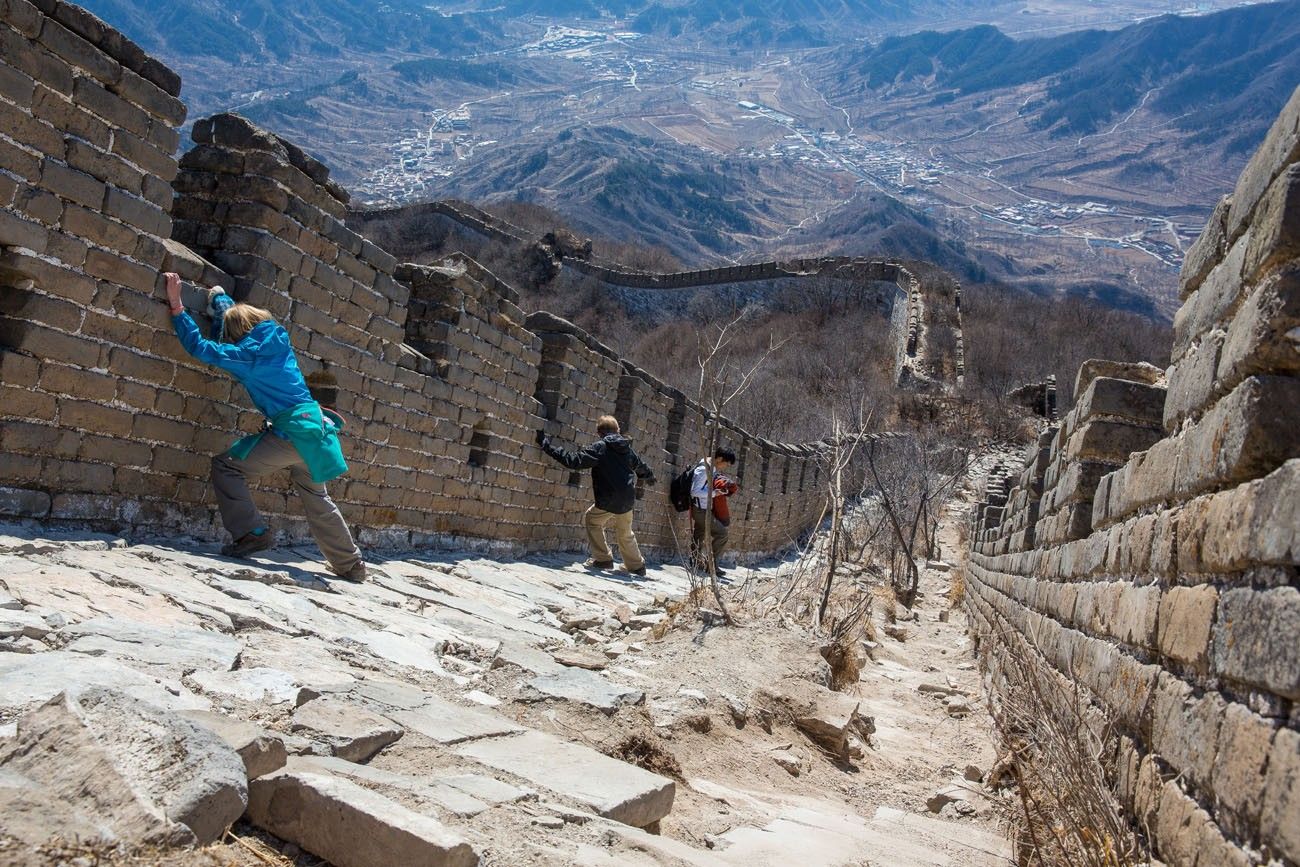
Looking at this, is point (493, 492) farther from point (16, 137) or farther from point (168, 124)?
point (16, 137)

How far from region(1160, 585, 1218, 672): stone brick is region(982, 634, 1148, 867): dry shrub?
0.43 m

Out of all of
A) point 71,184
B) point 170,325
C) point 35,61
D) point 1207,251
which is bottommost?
point 170,325

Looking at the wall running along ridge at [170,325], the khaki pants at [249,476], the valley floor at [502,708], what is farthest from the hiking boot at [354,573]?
the wall running along ridge at [170,325]

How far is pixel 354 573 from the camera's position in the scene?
616 cm

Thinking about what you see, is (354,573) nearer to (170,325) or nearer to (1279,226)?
(170,325)

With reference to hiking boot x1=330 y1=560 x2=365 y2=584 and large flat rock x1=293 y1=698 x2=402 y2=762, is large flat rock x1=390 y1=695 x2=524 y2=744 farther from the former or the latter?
hiking boot x1=330 y1=560 x2=365 y2=584

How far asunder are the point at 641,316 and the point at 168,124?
43478 mm

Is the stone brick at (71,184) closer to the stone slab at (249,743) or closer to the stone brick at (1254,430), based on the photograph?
the stone slab at (249,743)

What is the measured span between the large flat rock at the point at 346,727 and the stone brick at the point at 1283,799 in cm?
218

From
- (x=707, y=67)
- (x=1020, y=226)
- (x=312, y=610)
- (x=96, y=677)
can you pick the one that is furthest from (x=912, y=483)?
(x=707, y=67)

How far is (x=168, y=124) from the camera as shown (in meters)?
5.41

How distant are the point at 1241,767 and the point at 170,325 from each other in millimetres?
4960

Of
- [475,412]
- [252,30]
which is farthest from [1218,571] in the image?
[252,30]

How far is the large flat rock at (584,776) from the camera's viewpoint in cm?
310
